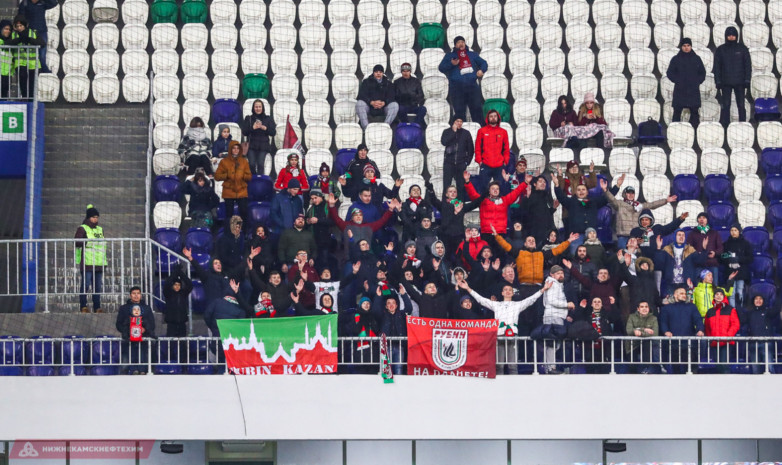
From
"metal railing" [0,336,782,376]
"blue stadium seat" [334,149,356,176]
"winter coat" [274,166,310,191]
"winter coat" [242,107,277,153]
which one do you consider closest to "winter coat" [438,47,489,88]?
"blue stadium seat" [334,149,356,176]

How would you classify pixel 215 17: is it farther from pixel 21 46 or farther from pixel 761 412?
pixel 761 412

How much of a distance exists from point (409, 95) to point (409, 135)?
1.88ft

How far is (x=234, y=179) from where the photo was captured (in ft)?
64.7

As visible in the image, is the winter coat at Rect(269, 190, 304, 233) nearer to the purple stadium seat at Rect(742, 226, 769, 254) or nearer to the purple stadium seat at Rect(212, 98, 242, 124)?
the purple stadium seat at Rect(212, 98, 242, 124)

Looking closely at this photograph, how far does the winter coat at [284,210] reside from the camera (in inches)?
755

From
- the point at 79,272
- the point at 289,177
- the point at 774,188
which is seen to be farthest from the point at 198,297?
the point at 774,188

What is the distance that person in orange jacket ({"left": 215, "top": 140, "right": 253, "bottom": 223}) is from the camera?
19.7 metres

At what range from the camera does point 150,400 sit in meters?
17.3

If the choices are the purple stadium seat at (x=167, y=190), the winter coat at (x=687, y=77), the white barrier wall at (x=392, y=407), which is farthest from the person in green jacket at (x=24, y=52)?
the winter coat at (x=687, y=77)

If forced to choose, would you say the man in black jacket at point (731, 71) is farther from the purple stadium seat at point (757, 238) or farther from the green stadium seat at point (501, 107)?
the green stadium seat at point (501, 107)

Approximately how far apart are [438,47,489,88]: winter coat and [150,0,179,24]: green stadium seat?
417cm

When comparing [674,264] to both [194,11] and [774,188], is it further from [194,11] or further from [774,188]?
[194,11]

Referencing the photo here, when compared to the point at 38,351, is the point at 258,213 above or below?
above

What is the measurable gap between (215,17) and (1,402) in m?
7.83
